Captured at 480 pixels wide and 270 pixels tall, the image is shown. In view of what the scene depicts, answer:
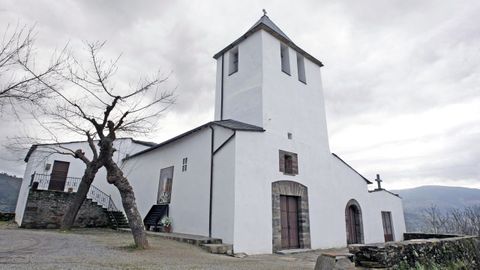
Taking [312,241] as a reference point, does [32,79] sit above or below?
above

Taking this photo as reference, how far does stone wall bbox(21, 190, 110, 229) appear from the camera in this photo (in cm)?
1195

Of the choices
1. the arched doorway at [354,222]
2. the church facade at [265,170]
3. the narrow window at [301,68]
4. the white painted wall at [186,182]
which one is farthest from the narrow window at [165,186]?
the arched doorway at [354,222]

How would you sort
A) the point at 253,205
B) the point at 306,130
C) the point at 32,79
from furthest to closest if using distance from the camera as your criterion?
the point at 306,130
the point at 253,205
the point at 32,79

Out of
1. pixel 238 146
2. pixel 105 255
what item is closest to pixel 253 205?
pixel 238 146

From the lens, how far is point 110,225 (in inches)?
557

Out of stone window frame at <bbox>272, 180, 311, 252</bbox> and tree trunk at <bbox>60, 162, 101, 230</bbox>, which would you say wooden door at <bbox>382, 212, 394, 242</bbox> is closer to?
stone window frame at <bbox>272, 180, 311, 252</bbox>

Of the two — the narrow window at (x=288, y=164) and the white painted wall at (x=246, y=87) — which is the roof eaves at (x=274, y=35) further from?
the narrow window at (x=288, y=164)

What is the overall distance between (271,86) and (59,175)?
15.4 m

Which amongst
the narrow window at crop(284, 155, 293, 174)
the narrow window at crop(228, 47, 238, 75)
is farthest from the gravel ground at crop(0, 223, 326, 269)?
the narrow window at crop(228, 47, 238, 75)

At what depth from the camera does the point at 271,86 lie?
38.4 feet

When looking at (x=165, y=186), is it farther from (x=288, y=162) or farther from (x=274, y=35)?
(x=274, y=35)

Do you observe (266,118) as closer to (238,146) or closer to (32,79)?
(238,146)

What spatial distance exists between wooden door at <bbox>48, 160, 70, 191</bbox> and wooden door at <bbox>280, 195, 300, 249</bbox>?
15.3 metres

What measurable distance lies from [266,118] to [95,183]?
13612mm
